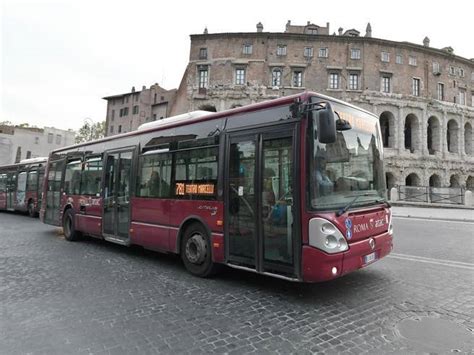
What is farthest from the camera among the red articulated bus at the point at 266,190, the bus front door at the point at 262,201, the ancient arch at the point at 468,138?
the ancient arch at the point at 468,138

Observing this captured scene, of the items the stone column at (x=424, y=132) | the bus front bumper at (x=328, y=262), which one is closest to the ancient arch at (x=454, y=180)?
the stone column at (x=424, y=132)

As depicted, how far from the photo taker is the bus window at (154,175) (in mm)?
6736

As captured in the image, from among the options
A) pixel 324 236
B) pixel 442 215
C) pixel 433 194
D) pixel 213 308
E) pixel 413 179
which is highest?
pixel 413 179

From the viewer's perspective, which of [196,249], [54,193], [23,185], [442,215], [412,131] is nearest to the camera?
[196,249]

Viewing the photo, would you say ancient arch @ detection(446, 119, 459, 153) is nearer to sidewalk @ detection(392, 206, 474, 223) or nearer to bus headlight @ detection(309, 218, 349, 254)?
sidewalk @ detection(392, 206, 474, 223)

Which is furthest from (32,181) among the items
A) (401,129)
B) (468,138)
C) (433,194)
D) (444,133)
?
(468,138)

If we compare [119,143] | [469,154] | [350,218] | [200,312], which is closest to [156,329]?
[200,312]

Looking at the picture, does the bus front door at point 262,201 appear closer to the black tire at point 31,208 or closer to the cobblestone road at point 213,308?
the cobblestone road at point 213,308

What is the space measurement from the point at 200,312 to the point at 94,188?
5875 mm

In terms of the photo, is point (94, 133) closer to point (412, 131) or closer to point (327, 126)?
point (412, 131)

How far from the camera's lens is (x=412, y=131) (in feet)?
147

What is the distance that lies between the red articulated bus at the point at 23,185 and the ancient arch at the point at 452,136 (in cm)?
5107

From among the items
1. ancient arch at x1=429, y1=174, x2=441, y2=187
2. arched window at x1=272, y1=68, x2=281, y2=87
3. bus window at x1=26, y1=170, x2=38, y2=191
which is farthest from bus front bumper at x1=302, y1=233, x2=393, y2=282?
ancient arch at x1=429, y1=174, x2=441, y2=187

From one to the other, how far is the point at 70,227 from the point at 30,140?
60267 mm
